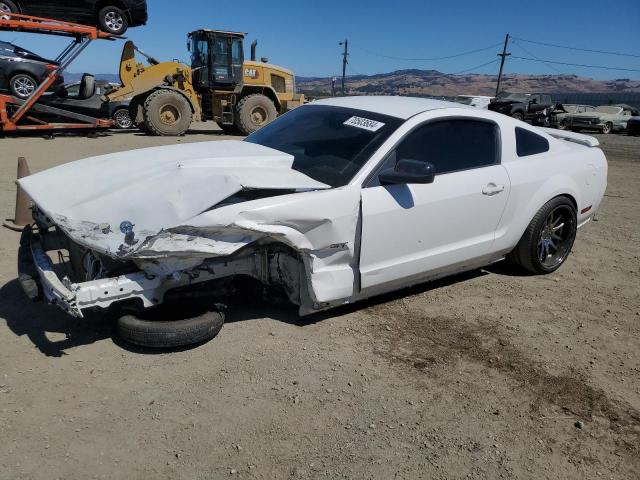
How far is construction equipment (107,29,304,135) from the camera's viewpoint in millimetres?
14703

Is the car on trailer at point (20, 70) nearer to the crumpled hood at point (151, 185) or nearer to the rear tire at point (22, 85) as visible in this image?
the rear tire at point (22, 85)

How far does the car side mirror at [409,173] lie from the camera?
10.6 feet

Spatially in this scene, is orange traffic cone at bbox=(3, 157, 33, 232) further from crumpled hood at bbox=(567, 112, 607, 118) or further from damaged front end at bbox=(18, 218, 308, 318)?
crumpled hood at bbox=(567, 112, 607, 118)

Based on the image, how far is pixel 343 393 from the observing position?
286 cm

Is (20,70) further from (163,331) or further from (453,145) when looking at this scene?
(453,145)

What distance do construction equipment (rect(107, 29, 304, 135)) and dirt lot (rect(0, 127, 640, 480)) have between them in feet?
37.8

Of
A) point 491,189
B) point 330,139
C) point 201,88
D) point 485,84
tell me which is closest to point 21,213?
point 330,139

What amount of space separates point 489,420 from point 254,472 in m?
1.28

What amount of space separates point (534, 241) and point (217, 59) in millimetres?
13012

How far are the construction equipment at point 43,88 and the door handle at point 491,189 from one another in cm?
1331

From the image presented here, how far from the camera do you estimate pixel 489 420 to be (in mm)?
2684

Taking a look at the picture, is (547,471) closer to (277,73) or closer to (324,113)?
(324,113)

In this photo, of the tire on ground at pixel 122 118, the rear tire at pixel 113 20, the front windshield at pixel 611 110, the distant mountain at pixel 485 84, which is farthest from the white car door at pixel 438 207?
the distant mountain at pixel 485 84

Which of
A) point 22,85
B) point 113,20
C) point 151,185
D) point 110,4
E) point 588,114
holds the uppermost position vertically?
point 110,4
